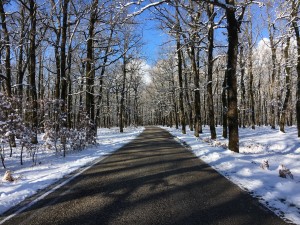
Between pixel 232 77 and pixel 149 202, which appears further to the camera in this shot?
pixel 232 77

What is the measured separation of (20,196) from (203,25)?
12.3 m

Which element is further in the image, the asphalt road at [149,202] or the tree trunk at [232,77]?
the tree trunk at [232,77]

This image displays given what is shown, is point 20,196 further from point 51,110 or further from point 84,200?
point 51,110

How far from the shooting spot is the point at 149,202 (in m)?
5.38

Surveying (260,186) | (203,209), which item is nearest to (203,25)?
(260,186)

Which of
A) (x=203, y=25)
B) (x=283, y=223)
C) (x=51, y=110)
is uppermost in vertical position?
(x=203, y=25)

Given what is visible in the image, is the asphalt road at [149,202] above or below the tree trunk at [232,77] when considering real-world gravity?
below

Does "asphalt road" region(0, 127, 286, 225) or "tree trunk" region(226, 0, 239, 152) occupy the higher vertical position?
"tree trunk" region(226, 0, 239, 152)

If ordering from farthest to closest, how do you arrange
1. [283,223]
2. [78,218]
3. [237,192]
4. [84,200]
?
[237,192] → [84,200] → [78,218] → [283,223]

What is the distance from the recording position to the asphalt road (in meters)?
4.50

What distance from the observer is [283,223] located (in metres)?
4.27

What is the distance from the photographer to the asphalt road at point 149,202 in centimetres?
450

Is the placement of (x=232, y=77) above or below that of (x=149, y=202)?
above

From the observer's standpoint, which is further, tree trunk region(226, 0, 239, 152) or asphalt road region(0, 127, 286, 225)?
tree trunk region(226, 0, 239, 152)
